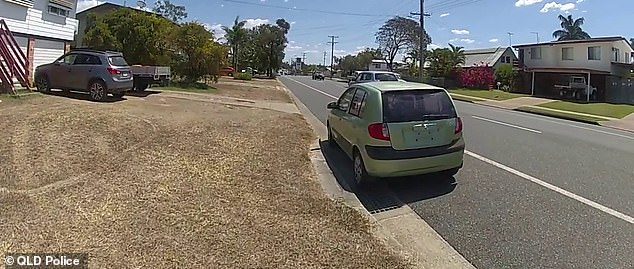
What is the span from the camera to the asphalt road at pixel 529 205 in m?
4.61

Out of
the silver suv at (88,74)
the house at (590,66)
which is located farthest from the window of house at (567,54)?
the silver suv at (88,74)

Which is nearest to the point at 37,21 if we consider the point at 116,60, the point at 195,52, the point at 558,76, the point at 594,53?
the point at 116,60

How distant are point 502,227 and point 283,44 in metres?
78.3

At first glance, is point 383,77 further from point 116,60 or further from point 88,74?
point 88,74

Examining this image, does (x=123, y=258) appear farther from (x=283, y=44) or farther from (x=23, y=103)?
(x=283, y=44)

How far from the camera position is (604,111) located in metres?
27.1

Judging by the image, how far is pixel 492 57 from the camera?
191 feet

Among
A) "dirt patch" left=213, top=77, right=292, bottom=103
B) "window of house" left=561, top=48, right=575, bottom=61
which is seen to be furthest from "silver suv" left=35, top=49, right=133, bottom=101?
"window of house" left=561, top=48, right=575, bottom=61

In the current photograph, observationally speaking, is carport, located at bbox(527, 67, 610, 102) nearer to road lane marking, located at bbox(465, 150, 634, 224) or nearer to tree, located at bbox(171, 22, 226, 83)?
tree, located at bbox(171, 22, 226, 83)

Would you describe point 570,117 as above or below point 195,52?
below

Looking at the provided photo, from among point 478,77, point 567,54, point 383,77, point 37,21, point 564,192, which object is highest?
point 567,54

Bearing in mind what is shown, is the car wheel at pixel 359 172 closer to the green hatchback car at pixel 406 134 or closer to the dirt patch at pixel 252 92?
the green hatchback car at pixel 406 134

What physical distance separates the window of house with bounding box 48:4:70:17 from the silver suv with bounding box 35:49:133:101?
7095 millimetres

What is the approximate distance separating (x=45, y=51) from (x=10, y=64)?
644 cm
